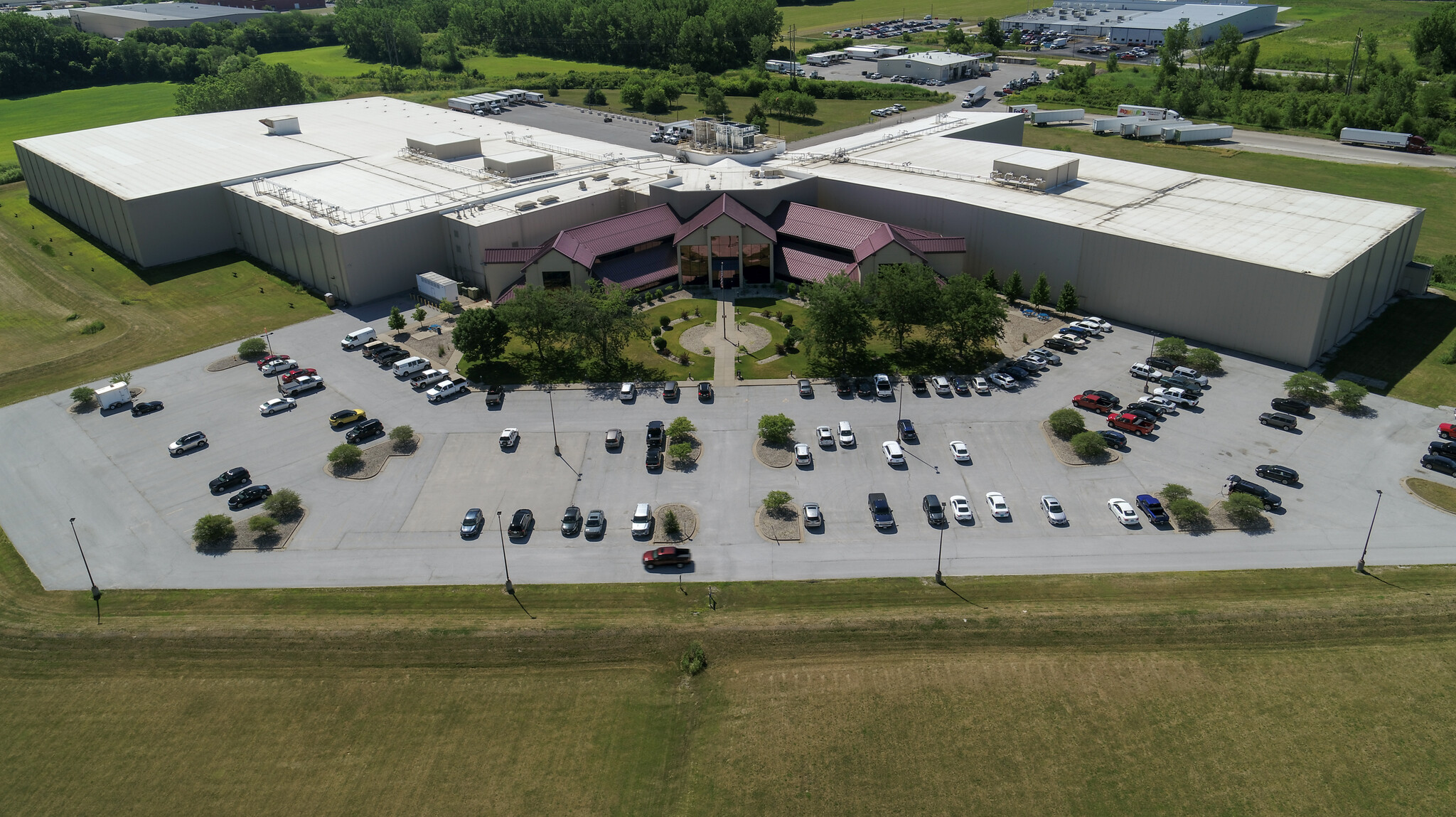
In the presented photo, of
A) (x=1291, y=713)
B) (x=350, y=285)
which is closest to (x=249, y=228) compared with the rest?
(x=350, y=285)

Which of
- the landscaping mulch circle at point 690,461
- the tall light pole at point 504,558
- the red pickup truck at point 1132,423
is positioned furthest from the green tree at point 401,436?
the red pickup truck at point 1132,423

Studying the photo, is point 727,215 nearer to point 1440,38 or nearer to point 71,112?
point 1440,38

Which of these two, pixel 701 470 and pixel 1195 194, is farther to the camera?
pixel 1195 194

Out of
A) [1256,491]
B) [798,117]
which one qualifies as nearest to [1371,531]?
[1256,491]

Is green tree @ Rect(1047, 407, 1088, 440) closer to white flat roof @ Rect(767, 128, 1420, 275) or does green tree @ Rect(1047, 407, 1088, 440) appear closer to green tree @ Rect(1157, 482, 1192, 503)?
green tree @ Rect(1157, 482, 1192, 503)

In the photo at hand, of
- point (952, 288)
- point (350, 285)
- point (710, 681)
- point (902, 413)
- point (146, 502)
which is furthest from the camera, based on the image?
point (350, 285)

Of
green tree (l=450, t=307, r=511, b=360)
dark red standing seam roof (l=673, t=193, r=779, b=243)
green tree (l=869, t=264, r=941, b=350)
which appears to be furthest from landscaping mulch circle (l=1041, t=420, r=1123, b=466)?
green tree (l=450, t=307, r=511, b=360)

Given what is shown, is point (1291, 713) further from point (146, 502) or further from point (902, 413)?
point (146, 502)
